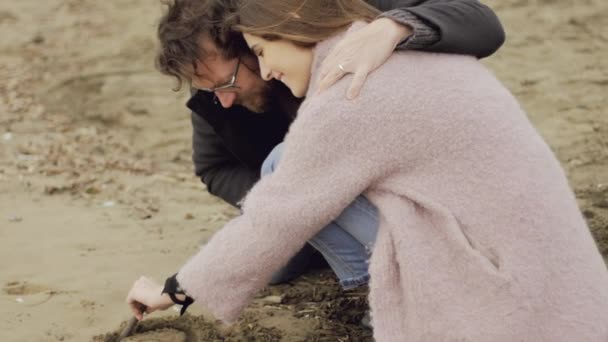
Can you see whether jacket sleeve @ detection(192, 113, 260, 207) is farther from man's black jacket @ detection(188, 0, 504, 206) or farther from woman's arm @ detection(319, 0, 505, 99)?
woman's arm @ detection(319, 0, 505, 99)

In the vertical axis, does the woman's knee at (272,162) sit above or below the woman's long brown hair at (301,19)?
below

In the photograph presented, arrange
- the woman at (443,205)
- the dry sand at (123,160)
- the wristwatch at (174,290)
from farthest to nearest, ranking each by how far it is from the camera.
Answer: the dry sand at (123,160) < the wristwatch at (174,290) < the woman at (443,205)

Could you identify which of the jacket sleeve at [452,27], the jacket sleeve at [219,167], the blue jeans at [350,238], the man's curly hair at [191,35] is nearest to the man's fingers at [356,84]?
the jacket sleeve at [452,27]

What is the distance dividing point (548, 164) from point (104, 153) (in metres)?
3.27

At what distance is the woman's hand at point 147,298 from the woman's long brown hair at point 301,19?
2.31 ft

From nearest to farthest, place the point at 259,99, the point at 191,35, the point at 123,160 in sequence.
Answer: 1. the point at 191,35
2. the point at 259,99
3. the point at 123,160

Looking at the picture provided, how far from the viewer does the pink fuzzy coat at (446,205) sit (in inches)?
80.9

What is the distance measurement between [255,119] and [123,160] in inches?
79.0

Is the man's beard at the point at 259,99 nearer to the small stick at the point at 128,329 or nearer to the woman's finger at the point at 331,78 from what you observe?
the woman's finger at the point at 331,78

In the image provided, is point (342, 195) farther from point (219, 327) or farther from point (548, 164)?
point (219, 327)

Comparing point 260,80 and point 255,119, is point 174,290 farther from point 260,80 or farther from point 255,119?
point 255,119

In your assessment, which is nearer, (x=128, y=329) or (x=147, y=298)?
(x=147, y=298)

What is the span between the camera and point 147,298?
96.4 inches

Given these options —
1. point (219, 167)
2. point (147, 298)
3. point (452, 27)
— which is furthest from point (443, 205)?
point (219, 167)
